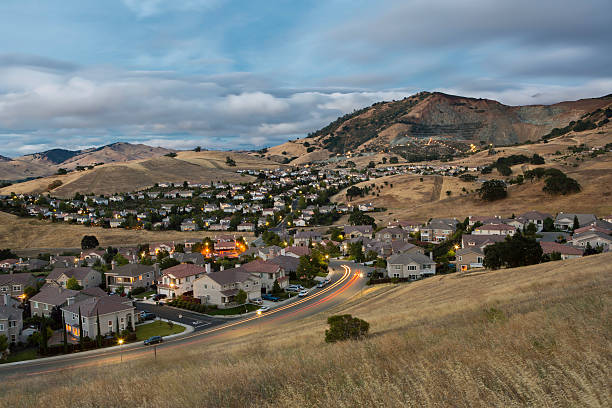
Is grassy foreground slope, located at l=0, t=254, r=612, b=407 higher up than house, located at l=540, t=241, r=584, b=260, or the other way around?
grassy foreground slope, located at l=0, t=254, r=612, b=407

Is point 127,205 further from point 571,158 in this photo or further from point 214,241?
point 571,158

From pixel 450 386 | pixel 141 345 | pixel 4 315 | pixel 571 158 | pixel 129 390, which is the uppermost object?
pixel 571 158

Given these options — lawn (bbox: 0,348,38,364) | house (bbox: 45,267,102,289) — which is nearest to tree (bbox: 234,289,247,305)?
lawn (bbox: 0,348,38,364)

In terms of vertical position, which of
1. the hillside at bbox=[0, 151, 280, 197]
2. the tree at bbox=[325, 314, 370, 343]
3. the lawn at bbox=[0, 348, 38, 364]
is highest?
the hillside at bbox=[0, 151, 280, 197]

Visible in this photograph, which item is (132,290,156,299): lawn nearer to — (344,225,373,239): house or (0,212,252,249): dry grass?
(0,212,252,249): dry grass

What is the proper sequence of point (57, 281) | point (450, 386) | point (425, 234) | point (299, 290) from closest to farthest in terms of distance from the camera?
point (450, 386) → point (299, 290) → point (57, 281) → point (425, 234)

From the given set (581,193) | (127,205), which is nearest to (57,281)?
(127,205)

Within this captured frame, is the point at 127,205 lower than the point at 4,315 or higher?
higher
